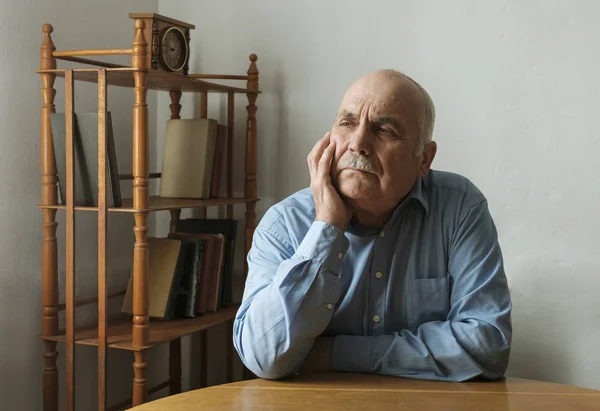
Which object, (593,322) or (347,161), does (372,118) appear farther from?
(593,322)

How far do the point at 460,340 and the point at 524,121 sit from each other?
1128 mm

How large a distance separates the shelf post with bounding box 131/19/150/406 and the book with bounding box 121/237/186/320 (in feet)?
0.87

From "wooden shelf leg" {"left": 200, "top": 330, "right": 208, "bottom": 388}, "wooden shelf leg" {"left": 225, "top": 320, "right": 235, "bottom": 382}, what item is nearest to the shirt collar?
"wooden shelf leg" {"left": 225, "top": 320, "right": 235, "bottom": 382}

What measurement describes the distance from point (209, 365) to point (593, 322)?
4.90ft

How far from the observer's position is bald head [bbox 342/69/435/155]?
177 cm

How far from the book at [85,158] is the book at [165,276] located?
0.35m

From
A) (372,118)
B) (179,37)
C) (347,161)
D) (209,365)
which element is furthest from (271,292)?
(209,365)

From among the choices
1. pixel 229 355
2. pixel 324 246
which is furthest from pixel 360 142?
pixel 229 355

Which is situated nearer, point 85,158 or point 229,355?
point 85,158

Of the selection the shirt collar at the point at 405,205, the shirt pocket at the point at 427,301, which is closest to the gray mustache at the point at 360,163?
the shirt collar at the point at 405,205

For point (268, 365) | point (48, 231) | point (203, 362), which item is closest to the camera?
point (268, 365)

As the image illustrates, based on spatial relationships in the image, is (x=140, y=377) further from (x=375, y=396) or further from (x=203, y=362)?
(x=375, y=396)

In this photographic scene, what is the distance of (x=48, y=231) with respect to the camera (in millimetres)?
2379

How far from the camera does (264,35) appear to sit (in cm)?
293
